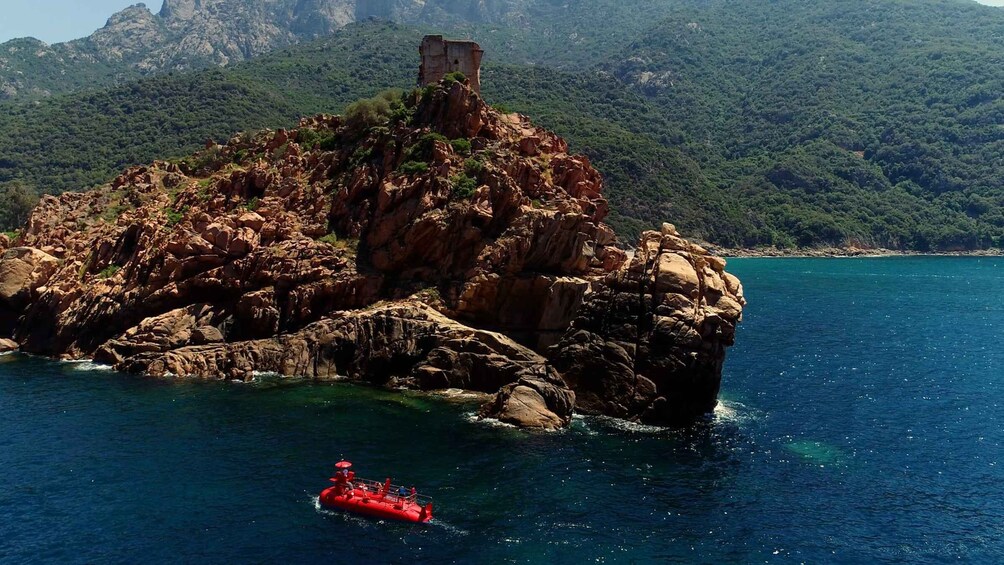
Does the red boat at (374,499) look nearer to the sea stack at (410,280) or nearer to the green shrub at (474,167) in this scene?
the sea stack at (410,280)

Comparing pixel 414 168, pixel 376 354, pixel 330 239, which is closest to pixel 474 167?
pixel 414 168

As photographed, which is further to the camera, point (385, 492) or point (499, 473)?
point (499, 473)

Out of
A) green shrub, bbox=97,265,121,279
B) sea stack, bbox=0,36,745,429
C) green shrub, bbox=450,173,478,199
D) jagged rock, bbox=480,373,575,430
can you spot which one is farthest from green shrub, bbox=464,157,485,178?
green shrub, bbox=97,265,121,279

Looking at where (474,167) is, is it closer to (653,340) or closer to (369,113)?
(369,113)

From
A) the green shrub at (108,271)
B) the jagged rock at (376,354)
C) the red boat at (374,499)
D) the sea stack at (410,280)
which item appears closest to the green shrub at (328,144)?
the sea stack at (410,280)

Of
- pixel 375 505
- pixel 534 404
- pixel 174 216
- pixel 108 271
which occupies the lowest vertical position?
pixel 375 505

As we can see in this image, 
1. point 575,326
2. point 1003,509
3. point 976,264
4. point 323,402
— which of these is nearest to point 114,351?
point 323,402

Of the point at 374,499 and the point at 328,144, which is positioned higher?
the point at 328,144

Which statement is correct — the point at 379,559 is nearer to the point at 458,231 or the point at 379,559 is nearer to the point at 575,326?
the point at 575,326
